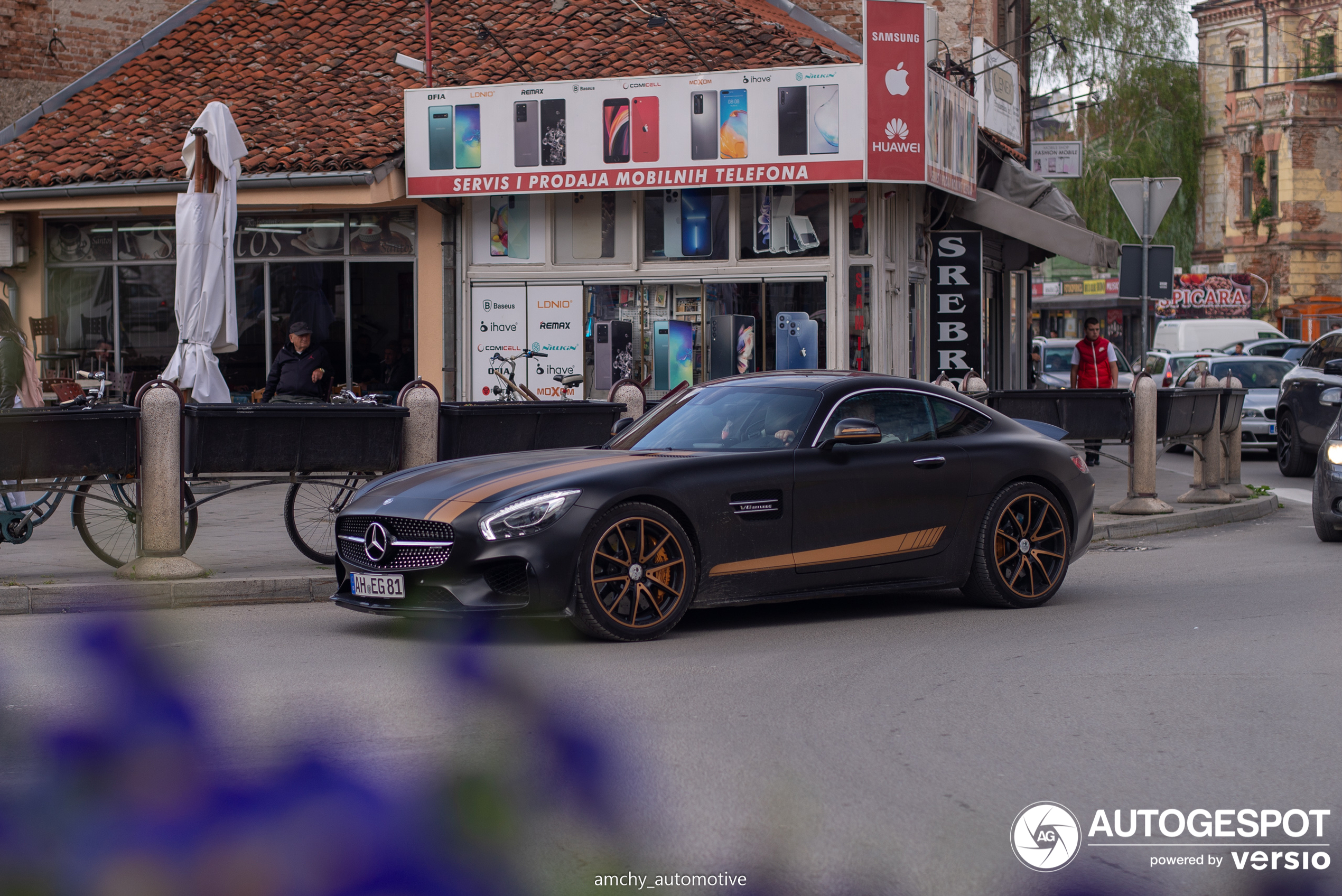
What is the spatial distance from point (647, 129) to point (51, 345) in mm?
8251

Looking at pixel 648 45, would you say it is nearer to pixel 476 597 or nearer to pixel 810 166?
pixel 810 166

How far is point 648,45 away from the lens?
19547 mm

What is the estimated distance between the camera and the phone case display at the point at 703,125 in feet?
56.4

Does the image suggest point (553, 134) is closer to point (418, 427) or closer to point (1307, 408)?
point (418, 427)

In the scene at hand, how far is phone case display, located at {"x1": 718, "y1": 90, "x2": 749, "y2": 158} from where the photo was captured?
17.1 metres

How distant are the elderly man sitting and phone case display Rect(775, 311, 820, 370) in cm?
556

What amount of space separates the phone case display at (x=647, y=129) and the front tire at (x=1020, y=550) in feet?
30.5

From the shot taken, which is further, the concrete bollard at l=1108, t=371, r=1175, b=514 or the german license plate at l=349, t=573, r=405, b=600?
the concrete bollard at l=1108, t=371, r=1175, b=514

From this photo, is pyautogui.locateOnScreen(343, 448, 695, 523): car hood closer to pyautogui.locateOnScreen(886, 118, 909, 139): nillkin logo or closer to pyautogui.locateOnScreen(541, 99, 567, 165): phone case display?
pyautogui.locateOnScreen(886, 118, 909, 139): nillkin logo

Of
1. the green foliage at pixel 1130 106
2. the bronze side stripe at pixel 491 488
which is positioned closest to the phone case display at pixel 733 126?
the bronze side stripe at pixel 491 488

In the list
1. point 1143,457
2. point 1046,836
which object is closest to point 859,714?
point 1046,836

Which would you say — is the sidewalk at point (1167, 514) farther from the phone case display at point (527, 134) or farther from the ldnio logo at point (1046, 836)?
the ldnio logo at point (1046, 836)

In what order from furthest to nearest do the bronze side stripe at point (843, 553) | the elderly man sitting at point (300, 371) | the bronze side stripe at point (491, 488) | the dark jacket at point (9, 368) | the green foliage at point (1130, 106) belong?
1. the green foliage at point (1130, 106)
2. the elderly man sitting at point (300, 371)
3. the dark jacket at point (9, 368)
4. the bronze side stripe at point (843, 553)
5. the bronze side stripe at point (491, 488)

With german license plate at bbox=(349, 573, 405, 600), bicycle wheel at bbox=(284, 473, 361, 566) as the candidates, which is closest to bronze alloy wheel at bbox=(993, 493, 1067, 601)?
german license plate at bbox=(349, 573, 405, 600)
